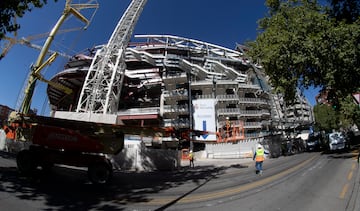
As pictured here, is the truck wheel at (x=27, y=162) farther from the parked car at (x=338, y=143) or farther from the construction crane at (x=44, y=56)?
the parked car at (x=338, y=143)

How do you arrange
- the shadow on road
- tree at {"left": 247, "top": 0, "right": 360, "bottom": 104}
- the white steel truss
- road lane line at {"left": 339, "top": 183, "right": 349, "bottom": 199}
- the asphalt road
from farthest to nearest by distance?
1. the white steel truss
2. tree at {"left": 247, "top": 0, "right": 360, "bottom": 104}
3. road lane line at {"left": 339, "top": 183, "right": 349, "bottom": 199}
4. the shadow on road
5. the asphalt road

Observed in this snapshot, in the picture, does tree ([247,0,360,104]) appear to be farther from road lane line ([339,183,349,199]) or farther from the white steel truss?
the white steel truss

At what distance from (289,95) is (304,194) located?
16.8m

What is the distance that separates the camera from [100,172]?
9781 mm

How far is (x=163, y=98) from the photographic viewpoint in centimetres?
4603

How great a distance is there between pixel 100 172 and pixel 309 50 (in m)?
17.3

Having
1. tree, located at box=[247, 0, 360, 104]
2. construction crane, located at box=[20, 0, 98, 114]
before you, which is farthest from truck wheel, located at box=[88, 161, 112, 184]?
construction crane, located at box=[20, 0, 98, 114]

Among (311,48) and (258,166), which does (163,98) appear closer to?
(311,48)

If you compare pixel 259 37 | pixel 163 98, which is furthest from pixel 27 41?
pixel 259 37

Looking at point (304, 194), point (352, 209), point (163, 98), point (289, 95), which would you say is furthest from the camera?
point (163, 98)

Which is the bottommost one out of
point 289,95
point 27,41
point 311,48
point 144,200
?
point 144,200

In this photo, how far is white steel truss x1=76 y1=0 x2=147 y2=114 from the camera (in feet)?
139

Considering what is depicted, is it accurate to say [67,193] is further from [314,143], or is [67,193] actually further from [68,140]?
[314,143]

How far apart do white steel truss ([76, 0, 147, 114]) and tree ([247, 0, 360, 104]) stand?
29343 millimetres
